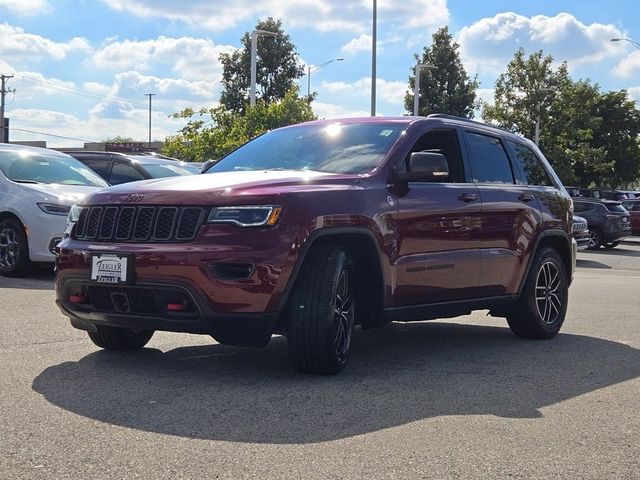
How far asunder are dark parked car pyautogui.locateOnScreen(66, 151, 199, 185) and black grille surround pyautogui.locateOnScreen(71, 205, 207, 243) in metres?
8.66

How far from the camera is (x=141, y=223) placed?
200 inches

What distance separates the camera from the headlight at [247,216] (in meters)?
4.90

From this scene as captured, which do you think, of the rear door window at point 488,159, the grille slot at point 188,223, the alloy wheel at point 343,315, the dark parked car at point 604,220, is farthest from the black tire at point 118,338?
the dark parked car at point 604,220

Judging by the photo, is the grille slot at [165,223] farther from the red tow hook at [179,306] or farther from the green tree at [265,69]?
the green tree at [265,69]

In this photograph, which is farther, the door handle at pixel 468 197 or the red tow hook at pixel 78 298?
the door handle at pixel 468 197

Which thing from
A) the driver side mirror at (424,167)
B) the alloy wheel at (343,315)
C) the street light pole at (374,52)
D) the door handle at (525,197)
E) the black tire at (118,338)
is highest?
the street light pole at (374,52)

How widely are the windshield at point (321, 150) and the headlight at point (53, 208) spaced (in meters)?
4.39

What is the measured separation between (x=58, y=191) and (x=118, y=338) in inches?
210

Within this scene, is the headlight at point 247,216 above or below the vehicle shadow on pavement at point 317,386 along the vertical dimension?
above

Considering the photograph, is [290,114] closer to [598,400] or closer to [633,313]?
[633,313]

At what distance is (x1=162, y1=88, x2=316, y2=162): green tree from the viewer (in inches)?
1369

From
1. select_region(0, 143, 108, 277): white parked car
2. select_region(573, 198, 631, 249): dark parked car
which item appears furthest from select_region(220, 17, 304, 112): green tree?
select_region(0, 143, 108, 277): white parked car

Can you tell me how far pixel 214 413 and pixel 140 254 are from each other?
3.56 feet

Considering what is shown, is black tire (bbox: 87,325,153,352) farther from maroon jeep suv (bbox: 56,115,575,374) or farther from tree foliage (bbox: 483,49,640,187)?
tree foliage (bbox: 483,49,640,187)
